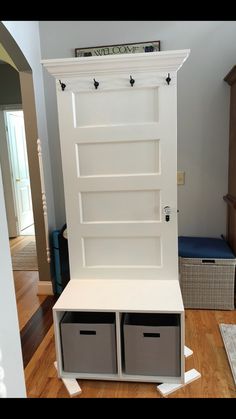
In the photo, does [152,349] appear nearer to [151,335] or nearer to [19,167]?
[151,335]

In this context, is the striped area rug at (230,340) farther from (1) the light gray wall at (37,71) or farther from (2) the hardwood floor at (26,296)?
(1) the light gray wall at (37,71)

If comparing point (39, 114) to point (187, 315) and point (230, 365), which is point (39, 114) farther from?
point (230, 365)

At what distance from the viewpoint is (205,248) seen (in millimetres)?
2604

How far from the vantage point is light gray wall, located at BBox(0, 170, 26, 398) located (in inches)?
34.0

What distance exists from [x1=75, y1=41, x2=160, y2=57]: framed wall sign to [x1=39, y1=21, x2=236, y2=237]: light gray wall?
0.15ft

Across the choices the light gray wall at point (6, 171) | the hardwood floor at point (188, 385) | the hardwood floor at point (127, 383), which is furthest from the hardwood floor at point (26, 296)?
the light gray wall at point (6, 171)

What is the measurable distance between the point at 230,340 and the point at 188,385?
1.85 ft

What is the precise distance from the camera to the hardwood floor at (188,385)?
5.53ft

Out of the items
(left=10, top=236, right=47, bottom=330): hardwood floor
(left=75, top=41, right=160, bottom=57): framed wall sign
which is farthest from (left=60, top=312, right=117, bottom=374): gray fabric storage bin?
(left=75, top=41, right=160, bottom=57): framed wall sign

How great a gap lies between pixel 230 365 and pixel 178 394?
0.43m

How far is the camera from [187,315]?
2518 millimetres

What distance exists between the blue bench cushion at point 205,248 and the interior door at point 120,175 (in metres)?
0.64

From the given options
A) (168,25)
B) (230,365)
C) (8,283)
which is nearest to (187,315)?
(230,365)

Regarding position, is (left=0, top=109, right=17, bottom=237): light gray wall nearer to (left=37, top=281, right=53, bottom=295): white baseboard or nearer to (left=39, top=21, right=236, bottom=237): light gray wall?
(left=39, top=21, right=236, bottom=237): light gray wall
